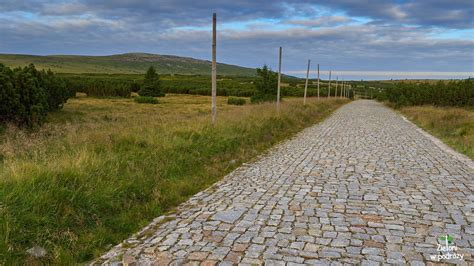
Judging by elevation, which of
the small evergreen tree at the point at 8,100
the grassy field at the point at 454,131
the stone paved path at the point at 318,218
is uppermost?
the small evergreen tree at the point at 8,100

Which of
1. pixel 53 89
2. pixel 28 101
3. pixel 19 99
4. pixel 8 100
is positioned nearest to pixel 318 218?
pixel 8 100

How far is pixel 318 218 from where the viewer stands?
5.26 metres

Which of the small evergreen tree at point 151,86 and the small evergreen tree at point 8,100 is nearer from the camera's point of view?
the small evergreen tree at point 8,100

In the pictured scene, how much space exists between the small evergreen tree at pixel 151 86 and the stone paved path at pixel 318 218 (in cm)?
5331

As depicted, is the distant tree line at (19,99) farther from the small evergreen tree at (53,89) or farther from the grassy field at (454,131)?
the grassy field at (454,131)

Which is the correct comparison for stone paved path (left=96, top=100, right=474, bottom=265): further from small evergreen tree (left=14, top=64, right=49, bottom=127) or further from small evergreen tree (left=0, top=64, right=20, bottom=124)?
small evergreen tree (left=14, top=64, right=49, bottom=127)

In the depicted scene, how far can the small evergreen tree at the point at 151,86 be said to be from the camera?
60.1m

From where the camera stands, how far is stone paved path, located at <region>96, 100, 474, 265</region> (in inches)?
161

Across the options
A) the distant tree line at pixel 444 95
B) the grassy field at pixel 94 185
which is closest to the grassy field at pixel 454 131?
the grassy field at pixel 94 185

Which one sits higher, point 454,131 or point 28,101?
point 28,101

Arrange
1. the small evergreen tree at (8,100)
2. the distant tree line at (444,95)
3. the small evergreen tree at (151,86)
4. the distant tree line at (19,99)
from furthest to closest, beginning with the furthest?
1. the small evergreen tree at (151,86)
2. the distant tree line at (444,95)
3. the distant tree line at (19,99)
4. the small evergreen tree at (8,100)

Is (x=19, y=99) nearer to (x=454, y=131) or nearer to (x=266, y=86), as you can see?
(x=454, y=131)

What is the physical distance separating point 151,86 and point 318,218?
5807cm

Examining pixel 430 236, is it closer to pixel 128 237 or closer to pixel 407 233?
pixel 407 233
